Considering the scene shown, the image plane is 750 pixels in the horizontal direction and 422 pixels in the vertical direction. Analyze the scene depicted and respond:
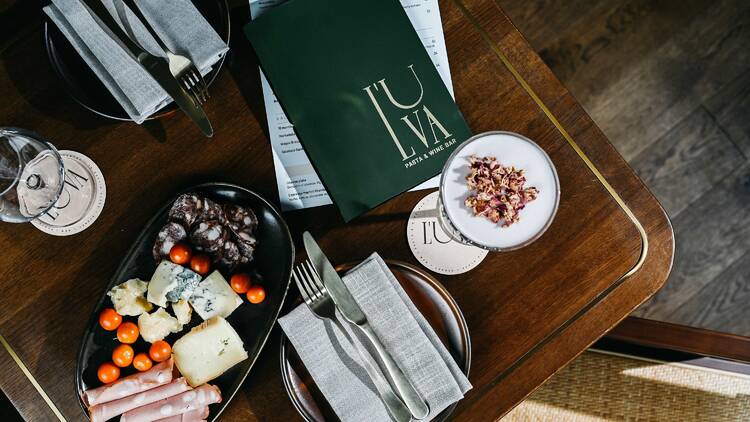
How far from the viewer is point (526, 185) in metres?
0.86

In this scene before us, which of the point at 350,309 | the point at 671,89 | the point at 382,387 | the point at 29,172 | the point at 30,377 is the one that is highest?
the point at 29,172

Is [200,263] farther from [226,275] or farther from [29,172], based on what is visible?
[29,172]

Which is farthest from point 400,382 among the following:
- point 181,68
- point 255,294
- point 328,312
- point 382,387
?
point 181,68

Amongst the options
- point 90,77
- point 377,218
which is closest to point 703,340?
point 377,218

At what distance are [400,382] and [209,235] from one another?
0.36 m

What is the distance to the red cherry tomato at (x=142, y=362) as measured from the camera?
2.99 ft

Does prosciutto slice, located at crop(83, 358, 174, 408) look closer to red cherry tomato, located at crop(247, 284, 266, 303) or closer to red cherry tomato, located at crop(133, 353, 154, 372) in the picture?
red cherry tomato, located at crop(133, 353, 154, 372)

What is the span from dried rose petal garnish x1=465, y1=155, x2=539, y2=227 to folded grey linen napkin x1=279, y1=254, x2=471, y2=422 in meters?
0.17

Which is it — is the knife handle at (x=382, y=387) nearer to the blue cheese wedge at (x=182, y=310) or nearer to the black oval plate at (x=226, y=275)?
the black oval plate at (x=226, y=275)

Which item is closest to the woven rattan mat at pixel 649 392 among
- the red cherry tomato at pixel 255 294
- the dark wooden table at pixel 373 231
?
the dark wooden table at pixel 373 231

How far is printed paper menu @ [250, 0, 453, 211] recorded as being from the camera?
96 cm

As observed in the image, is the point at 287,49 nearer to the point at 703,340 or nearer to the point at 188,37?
the point at 188,37

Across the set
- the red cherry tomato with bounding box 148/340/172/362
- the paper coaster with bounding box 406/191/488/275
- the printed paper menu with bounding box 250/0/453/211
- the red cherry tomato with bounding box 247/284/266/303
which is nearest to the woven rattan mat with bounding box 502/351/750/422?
the paper coaster with bounding box 406/191/488/275

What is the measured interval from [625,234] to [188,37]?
0.77 meters
